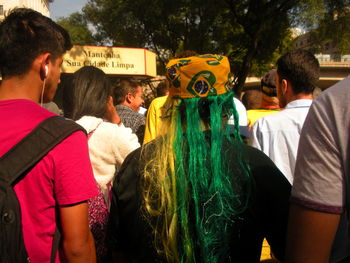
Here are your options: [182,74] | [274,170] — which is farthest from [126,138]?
[274,170]

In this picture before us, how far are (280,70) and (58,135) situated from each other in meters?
1.94

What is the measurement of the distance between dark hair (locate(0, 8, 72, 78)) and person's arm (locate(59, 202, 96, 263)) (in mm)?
654

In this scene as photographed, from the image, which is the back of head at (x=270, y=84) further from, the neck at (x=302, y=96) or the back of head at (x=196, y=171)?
the back of head at (x=196, y=171)

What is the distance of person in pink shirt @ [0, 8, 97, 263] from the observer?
1.27 m

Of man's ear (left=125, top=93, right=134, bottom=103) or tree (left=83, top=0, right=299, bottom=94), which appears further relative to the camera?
tree (left=83, top=0, right=299, bottom=94)

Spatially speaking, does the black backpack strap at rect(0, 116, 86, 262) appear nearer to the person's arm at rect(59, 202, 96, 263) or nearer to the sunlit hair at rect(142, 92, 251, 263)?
the person's arm at rect(59, 202, 96, 263)

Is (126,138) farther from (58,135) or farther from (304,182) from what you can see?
(304,182)

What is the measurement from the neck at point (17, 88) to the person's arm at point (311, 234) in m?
1.20

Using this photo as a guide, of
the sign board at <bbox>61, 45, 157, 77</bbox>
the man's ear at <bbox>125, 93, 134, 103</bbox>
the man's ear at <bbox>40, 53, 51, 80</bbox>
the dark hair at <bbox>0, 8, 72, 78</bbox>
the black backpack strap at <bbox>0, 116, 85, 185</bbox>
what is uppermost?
the sign board at <bbox>61, 45, 157, 77</bbox>

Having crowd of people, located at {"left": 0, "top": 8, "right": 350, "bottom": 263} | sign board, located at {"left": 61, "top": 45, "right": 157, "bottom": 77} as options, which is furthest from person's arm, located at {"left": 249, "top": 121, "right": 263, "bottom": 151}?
sign board, located at {"left": 61, "top": 45, "right": 157, "bottom": 77}

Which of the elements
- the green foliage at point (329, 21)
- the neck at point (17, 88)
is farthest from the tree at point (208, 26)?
the neck at point (17, 88)

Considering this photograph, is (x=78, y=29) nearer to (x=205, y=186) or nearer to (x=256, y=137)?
(x=256, y=137)

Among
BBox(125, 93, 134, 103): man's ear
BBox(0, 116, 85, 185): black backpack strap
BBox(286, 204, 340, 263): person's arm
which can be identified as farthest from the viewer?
BBox(125, 93, 134, 103): man's ear

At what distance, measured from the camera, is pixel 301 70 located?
246 cm
